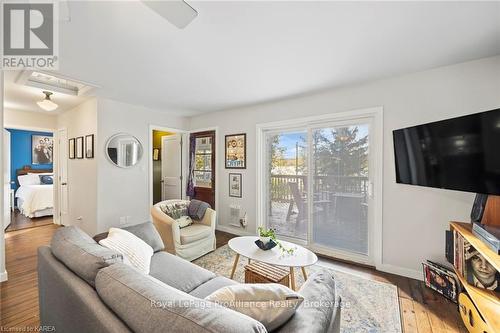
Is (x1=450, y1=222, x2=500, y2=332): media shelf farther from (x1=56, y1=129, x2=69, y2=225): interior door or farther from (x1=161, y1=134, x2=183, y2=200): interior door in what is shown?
(x1=56, y1=129, x2=69, y2=225): interior door

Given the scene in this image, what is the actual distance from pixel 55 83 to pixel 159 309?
374cm

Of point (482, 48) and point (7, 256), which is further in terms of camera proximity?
point (7, 256)

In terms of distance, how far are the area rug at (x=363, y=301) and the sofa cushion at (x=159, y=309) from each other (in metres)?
1.49

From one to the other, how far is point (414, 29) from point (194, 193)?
429 centimetres

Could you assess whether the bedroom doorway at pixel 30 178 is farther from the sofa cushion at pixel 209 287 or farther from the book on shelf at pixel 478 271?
the book on shelf at pixel 478 271

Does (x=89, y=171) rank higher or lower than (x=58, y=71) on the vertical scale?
lower

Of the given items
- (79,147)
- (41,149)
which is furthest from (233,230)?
(41,149)

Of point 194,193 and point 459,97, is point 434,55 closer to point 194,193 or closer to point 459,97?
point 459,97

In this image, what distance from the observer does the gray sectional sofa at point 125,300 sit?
2.45ft

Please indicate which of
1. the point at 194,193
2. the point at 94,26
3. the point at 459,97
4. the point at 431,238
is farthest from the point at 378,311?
the point at 194,193

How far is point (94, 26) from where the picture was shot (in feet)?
5.44

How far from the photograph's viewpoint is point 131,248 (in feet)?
5.30

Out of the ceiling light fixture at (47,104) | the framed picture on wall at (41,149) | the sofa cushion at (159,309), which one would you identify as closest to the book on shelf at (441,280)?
the sofa cushion at (159,309)

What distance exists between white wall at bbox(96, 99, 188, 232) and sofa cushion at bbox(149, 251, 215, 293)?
2.14 m
